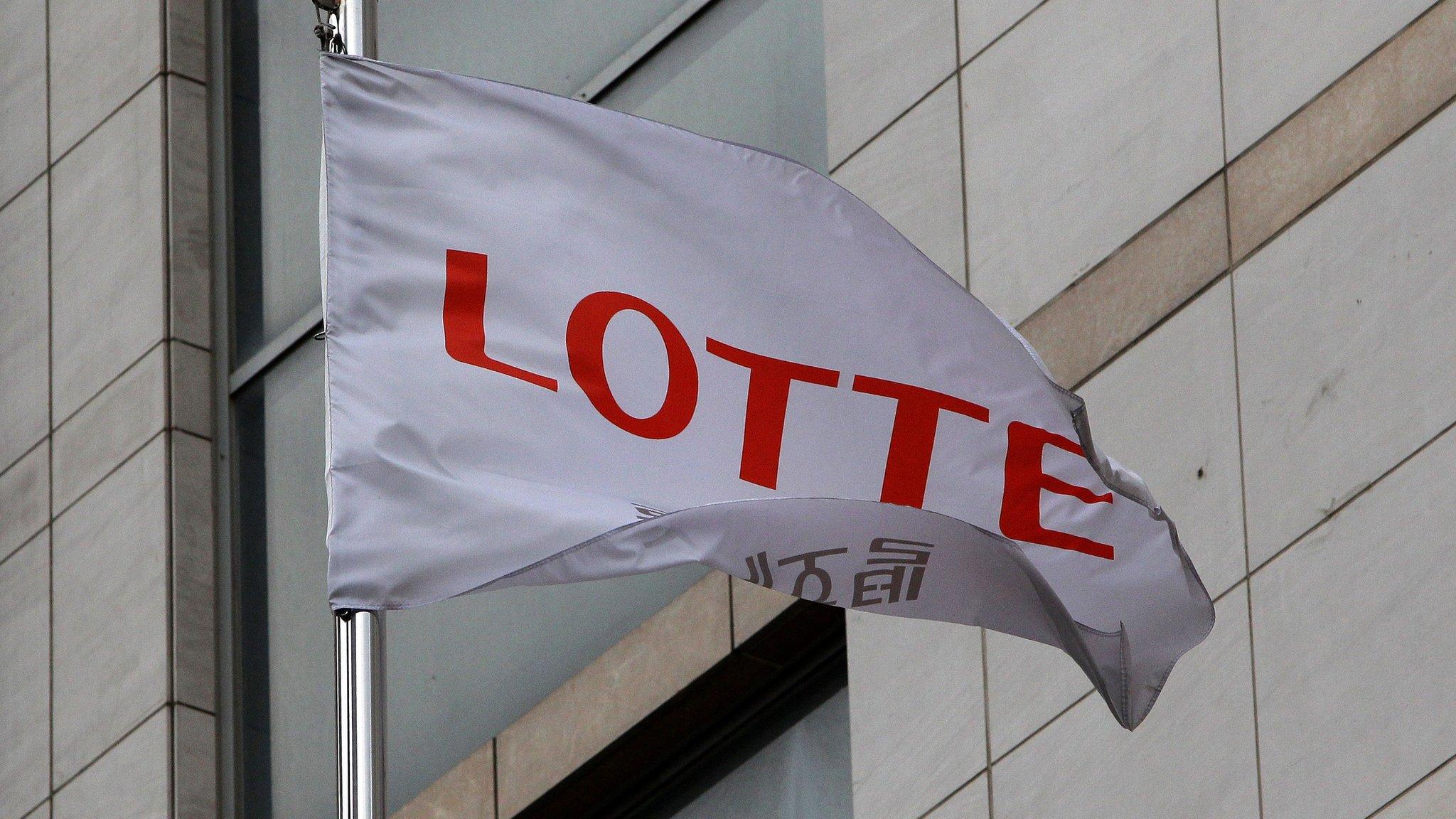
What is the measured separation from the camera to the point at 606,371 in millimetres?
8008

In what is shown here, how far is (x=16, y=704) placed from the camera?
15.6 meters

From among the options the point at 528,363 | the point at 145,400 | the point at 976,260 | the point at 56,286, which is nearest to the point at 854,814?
the point at 976,260

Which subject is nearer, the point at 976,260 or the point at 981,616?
the point at 981,616

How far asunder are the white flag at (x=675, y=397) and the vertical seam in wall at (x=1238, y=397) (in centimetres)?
126

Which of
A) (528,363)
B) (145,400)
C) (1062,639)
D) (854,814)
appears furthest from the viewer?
(145,400)

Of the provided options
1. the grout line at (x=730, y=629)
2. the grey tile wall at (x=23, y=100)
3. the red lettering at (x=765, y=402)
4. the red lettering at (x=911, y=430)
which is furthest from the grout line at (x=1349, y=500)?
the grey tile wall at (x=23, y=100)

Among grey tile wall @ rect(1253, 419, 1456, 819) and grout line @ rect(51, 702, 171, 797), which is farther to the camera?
grout line @ rect(51, 702, 171, 797)

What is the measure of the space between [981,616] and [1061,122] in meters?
3.74

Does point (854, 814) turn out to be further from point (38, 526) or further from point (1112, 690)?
point (38, 526)

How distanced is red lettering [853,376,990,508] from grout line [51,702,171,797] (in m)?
7.29

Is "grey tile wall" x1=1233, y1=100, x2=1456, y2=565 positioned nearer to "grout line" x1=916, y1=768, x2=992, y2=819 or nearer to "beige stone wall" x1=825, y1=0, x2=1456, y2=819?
"beige stone wall" x1=825, y1=0, x2=1456, y2=819

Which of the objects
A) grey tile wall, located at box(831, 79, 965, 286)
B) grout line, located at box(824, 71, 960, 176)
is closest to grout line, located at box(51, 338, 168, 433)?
grout line, located at box(824, 71, 960, 176)

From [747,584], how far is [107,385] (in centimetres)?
509

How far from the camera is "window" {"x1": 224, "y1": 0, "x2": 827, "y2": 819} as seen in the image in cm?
1330
